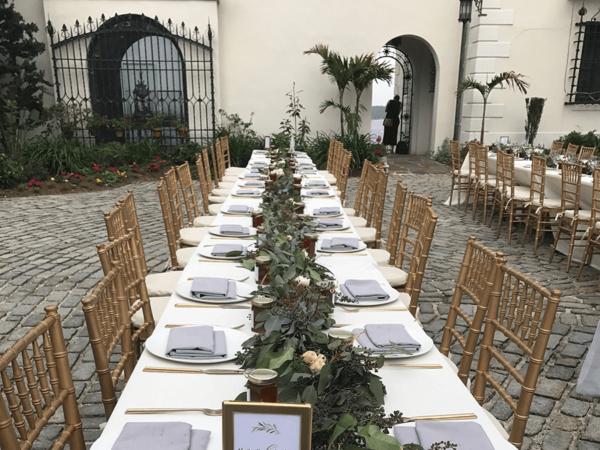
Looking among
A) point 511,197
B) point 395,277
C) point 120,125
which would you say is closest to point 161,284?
point 395,277

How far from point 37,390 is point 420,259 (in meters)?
2.08

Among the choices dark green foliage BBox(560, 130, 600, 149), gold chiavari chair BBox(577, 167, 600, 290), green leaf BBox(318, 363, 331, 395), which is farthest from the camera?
dark green foliage BBox(560, 130, 600, 149)

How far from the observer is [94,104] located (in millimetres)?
10180

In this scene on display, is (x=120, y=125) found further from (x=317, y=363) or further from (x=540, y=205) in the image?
(x=317, y=363)

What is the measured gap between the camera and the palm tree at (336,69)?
1002 cm

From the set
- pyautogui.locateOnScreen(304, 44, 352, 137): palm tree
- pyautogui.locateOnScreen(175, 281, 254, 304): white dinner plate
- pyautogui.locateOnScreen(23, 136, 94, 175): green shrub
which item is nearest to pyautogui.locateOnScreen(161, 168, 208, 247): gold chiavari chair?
pyautogui.locateOnScreen(175, 281, 254, 304): white dinner plate

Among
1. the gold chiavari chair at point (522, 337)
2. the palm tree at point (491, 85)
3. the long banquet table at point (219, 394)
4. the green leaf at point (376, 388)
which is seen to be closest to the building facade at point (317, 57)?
the palm tree at point (491, 85)

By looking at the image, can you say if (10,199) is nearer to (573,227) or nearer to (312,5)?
(312,5)

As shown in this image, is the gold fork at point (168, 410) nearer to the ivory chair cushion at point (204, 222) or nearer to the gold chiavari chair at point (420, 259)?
the gold chiavari chair at point (420, 259)

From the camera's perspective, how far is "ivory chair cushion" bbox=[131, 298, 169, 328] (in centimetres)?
257

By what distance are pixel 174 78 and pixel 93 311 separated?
31.5 feet

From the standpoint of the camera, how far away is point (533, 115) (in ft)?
34.6

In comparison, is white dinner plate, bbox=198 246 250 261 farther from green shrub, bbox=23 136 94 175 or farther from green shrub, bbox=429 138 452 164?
green shrub, bbox=429 138 452 164

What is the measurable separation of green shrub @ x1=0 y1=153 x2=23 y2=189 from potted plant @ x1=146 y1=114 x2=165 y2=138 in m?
2.54
